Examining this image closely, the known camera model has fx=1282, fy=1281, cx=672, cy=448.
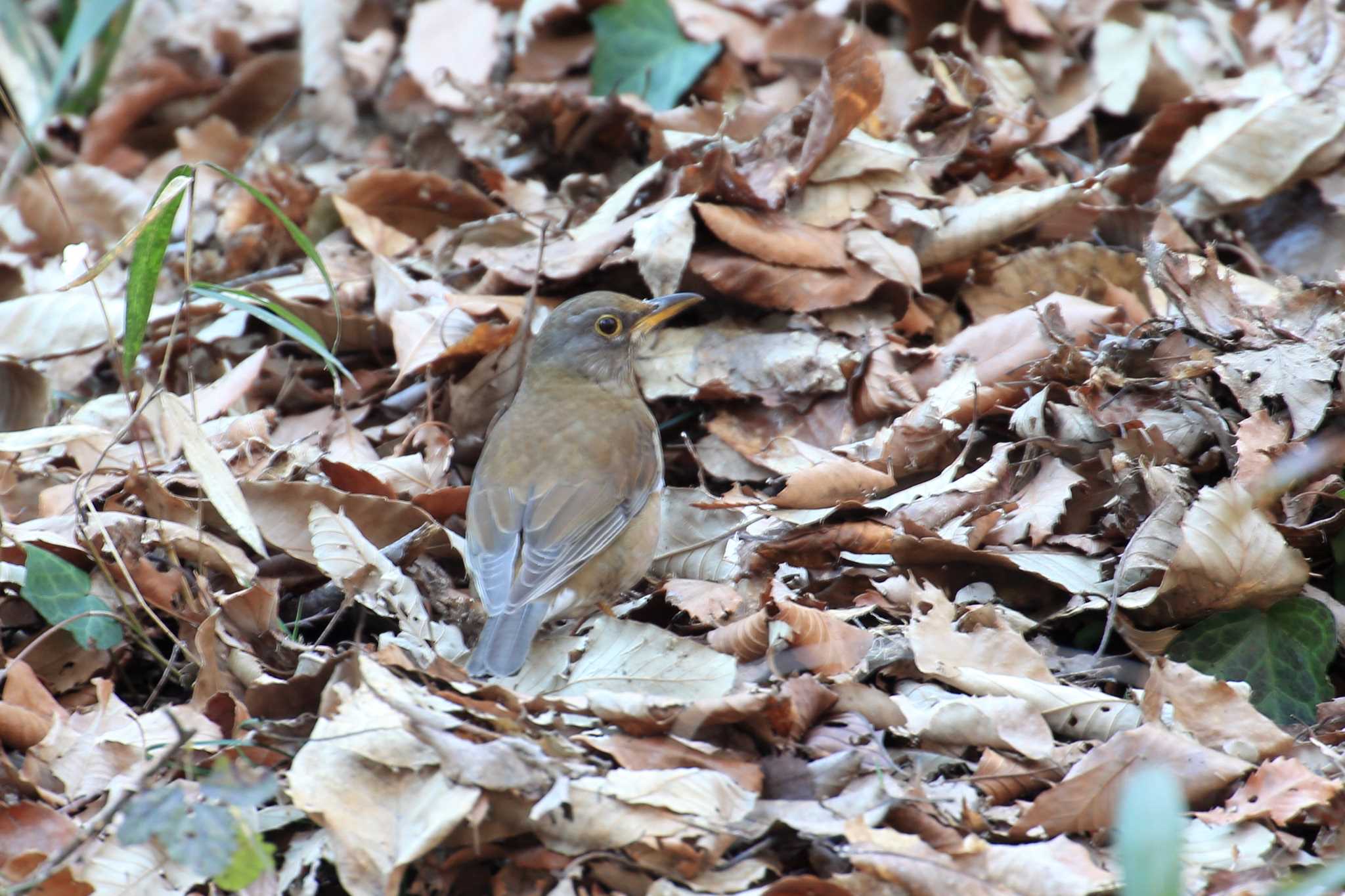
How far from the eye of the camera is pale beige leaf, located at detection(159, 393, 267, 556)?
4332 mm

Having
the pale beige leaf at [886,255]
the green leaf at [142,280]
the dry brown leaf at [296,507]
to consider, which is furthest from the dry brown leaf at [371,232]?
the pale beige leaf at [886,255]

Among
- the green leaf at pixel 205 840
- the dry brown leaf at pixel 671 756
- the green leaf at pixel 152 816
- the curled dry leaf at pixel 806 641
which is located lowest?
the curled dry leaf at pixel 806 641

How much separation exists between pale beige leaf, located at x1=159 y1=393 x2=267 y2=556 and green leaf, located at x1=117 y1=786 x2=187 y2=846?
1653 mm

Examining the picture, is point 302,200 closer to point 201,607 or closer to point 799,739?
point 201,607

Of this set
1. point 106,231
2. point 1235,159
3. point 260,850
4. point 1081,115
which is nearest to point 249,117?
point 106,231

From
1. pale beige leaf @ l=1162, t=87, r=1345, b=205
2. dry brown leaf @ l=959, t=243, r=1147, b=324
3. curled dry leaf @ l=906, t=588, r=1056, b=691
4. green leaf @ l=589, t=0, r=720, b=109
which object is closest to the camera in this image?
curled dry leaf @ l=906, t=588, r=1056, b=691

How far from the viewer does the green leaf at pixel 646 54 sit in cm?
712

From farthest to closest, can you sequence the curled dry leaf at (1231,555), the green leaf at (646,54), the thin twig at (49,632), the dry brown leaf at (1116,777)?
the green leaf at (646,54), the thin twig at (49,632), the curled dry leaf at (1231,555), the dry brown leaf at (1116,777)

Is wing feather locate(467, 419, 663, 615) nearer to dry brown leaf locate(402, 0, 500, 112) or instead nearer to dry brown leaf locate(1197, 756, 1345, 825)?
dry brown leaf locate(1197, 756, 1345, 825)

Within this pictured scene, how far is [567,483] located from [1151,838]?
3251mm

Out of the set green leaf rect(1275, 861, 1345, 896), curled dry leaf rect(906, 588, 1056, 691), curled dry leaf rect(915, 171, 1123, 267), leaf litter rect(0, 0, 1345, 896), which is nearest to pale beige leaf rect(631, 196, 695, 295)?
leaf litter rect(0, 0, 1345, 896)

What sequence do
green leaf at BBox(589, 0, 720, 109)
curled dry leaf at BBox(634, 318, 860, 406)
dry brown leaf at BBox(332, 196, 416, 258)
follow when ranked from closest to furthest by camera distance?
curled dry leaf at BBox(634, 318, 860, 406)
dry brown leaf at BBox(332, 196, 416, 258)
green leaf at BBox(589, 0, 720, 109)

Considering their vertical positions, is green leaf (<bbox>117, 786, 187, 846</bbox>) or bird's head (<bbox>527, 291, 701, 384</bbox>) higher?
green leaf (<bbox>117, 786, 187, 846</bbox>)

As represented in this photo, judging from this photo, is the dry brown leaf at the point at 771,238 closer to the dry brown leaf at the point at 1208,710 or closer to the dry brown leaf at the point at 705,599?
the dry brown leaf at the point at 705,599
